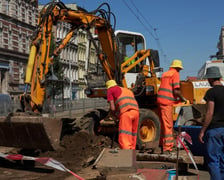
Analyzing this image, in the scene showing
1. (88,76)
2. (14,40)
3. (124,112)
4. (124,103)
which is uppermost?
(14,40)

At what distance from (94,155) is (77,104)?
2069 centimetres

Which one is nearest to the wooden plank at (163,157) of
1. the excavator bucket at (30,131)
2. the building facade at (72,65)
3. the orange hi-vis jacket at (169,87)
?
the orange hi-vis jacket at (169,87)

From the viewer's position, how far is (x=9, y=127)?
7504mm

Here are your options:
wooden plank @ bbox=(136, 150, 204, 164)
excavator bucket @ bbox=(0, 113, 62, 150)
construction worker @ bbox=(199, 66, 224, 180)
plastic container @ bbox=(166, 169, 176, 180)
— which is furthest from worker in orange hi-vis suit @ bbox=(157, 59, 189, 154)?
construction worker @ bbox=(199, 66, 224, 180)

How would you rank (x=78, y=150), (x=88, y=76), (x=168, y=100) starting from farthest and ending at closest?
(x=88, y=76), (x=168, y=100), (x=78, y=150)

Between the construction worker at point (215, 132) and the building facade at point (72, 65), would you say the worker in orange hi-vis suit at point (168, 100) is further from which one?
the building facade at point (72, 65)

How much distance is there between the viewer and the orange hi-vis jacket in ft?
26.8

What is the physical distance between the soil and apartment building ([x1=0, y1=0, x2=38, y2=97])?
30.6m

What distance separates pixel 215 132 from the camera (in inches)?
205

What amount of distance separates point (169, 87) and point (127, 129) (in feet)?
5.18

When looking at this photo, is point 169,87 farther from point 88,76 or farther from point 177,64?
point 88,76

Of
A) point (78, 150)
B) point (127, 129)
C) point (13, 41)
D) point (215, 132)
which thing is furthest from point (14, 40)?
point (215, 132)

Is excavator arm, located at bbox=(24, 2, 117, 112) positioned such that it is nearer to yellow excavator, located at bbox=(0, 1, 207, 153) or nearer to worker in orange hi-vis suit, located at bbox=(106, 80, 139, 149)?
yellow excavator, located at bbox=(0, 1, 207, 153)

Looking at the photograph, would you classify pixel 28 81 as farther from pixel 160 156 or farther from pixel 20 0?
pixel 20 0
